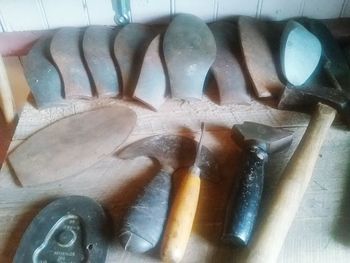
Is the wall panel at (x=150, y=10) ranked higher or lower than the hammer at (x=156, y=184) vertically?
higher

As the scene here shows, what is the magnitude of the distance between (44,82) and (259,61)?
37 centimetres

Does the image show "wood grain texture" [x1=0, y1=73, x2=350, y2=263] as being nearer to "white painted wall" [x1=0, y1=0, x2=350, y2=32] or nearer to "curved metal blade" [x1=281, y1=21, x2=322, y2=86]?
"curved metal blade" [x1=281, y1=21, x2=322, y2=86]

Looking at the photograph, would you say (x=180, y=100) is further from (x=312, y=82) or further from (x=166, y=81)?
(x=312, y=82)

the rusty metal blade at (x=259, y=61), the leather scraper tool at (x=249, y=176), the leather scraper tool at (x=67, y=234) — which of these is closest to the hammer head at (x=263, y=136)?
the leather scraper tool at (x=249, y=176)

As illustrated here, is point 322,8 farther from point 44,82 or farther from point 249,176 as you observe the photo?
point 44,82

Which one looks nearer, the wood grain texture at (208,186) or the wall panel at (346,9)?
the wood grain texture at (208,186)

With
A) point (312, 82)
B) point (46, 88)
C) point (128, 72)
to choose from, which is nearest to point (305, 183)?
point (312, 82)

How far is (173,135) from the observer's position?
0.53m

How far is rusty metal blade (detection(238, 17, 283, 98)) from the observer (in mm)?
586

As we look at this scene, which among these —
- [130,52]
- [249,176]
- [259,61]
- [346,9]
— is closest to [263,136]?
[249,176]

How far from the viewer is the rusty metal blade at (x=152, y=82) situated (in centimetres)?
57

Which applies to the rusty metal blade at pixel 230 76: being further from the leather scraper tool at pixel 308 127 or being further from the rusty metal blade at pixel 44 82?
the rusty metal blade at pixel 44 82

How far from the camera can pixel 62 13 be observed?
0.67m

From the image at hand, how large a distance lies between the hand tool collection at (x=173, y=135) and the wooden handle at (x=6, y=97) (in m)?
0.05
